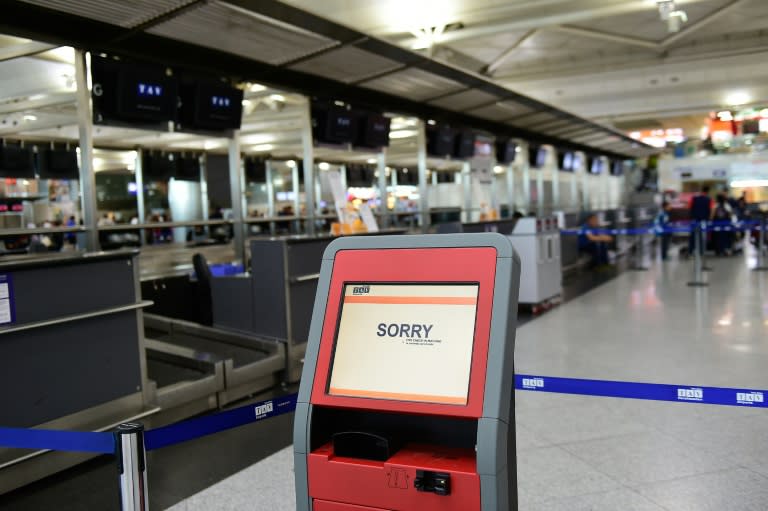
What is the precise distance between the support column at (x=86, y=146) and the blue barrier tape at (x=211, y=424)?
413 cm

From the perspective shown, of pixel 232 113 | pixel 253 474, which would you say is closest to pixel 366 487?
pixel 253 474

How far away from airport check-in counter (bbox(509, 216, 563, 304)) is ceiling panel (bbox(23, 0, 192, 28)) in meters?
6.00

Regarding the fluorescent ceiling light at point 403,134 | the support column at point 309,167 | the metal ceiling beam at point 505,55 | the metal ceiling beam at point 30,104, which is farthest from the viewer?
the metal ceiling beam at point 505,55

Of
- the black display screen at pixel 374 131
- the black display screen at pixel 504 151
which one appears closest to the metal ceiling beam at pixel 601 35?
the black display screen at pixel 504 151

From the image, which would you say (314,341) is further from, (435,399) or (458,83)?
(458,83)

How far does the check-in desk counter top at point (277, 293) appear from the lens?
6371mm

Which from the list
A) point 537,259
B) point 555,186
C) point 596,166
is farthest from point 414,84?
point 596,166

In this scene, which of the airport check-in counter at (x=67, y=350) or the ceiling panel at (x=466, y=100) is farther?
the ceiling panel at (x=466, y=100)

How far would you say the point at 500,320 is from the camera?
1.84 meters

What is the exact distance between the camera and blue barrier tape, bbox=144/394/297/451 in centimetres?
232

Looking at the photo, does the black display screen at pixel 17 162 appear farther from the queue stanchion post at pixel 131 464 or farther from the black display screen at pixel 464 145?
the queue stanchion post at pixel 131 464

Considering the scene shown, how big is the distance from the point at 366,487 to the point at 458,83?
26.6 feet

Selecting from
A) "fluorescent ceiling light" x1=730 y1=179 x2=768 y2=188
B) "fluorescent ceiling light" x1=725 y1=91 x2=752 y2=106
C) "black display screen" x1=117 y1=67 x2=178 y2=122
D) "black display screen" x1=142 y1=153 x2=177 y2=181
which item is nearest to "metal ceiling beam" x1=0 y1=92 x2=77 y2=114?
"black display screen" x1=117 y1=67 x2=178 y2=122

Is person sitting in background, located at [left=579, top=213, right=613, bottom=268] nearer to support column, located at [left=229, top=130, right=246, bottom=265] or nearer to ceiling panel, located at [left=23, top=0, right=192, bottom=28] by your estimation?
support column, located at [left=229, top=130, right=246, bottom=265]
